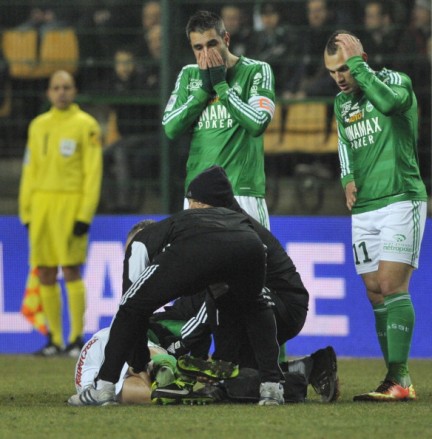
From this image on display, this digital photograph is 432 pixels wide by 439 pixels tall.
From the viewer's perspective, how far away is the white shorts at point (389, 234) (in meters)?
7.01

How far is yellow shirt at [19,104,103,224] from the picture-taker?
10.3 meters

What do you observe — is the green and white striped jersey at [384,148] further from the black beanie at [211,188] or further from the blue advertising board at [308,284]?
the blue advertising board at [308,284]

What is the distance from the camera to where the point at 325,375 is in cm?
694

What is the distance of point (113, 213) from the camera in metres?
10.8

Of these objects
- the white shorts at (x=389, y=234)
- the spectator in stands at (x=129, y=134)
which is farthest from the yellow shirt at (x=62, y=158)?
the white shorts at (x=389, y=234)

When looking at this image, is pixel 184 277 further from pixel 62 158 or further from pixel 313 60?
pixel 313 60

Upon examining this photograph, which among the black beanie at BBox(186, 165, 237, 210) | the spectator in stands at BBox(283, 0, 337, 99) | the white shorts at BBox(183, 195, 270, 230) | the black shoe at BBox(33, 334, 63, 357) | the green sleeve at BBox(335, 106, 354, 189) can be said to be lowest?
the black shoe at BBox(33, 334, 63, 357)

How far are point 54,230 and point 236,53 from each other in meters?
2.10

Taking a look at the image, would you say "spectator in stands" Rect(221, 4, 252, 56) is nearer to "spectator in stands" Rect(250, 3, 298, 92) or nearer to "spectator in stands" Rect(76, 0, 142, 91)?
"spectator in stands" Rect(250, 3, 298, 92)

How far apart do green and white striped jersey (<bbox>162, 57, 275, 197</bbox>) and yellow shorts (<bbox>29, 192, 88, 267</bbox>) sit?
2680 mm

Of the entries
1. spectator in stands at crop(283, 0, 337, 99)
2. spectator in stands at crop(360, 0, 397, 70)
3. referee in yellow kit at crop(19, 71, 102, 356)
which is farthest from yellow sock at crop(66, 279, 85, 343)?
spectator in stands at crop(360, 0, 397, 70)

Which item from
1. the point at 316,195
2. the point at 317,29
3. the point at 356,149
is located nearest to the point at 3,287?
the point at 316,195

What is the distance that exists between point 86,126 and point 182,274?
14.0 ft

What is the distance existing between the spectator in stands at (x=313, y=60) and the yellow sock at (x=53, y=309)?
2.50 meters
